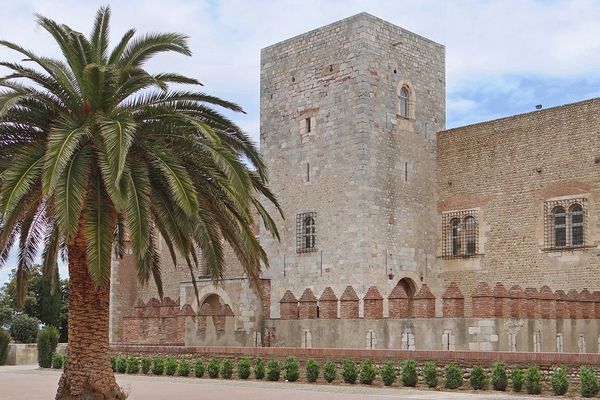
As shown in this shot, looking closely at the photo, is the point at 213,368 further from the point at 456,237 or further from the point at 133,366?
the point at 456,237

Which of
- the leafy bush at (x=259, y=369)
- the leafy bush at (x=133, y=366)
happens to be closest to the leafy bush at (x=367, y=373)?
the leafy bush at (x=259, y=369)

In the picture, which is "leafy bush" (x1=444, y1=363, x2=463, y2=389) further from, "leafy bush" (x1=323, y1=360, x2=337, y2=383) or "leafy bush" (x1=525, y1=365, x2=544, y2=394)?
"leafy bush" (x1=323, y1=360, x2=337, y2=383)

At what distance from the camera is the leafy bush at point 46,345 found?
27.8 m

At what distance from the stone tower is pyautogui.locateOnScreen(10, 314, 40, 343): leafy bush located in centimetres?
1594

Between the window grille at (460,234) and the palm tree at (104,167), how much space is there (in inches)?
529

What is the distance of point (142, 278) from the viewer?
671 inches

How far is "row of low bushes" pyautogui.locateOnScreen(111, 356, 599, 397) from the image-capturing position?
56.7 feet

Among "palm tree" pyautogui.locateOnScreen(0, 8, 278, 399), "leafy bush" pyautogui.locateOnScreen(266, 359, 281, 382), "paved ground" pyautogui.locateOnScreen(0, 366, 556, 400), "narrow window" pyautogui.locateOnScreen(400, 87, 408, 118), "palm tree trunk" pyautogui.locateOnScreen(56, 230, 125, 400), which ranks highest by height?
"narrow window" pyautogui.locateOnScreen(400, 87, 408, 118)

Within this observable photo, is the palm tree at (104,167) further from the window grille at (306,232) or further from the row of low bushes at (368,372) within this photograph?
the window grille at (306,232)

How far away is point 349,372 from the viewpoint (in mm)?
20094

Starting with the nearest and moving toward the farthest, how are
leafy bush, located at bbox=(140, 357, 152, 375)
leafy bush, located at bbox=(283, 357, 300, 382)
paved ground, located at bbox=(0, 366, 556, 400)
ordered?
1. paved ground, located at bbox=(0, 366, 556, 400)
2. leafy bush, located at bbox=(283, 357, 300, 382)
3. leafy bush, located at bbox=(140, 357, 152, 375)

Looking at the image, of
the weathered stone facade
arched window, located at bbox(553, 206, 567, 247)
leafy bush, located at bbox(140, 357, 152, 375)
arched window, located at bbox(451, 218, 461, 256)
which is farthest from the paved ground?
arched window, located at bbox(451, 218, 461, 256)

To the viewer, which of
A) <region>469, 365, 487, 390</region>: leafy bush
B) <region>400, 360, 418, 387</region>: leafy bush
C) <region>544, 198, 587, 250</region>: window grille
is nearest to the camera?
<region>469, 365, 487, 390</region>: leafy bush

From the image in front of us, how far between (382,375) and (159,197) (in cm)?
754
